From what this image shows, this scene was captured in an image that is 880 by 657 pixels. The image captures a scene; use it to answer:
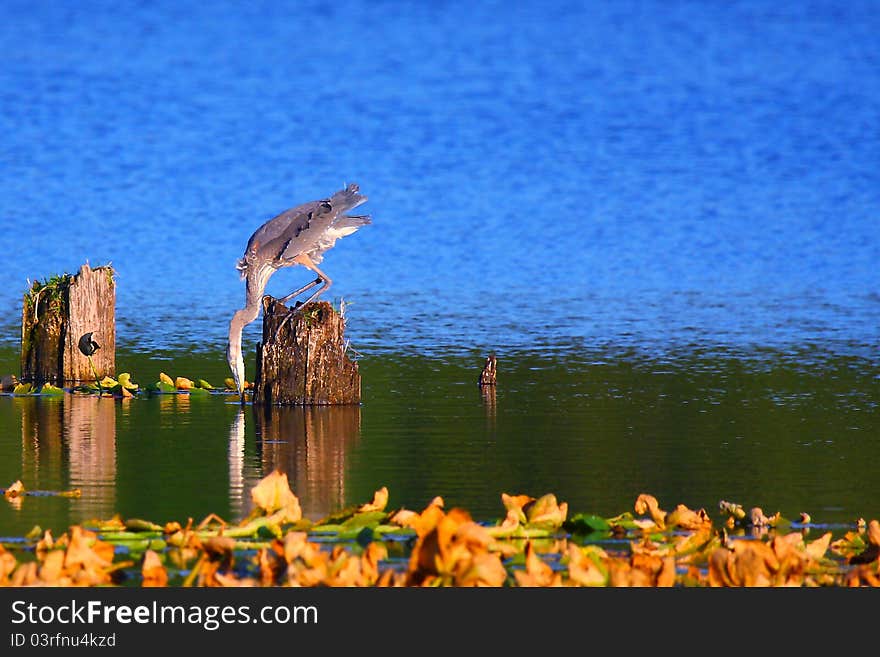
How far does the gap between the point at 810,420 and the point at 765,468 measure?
14.6 feet

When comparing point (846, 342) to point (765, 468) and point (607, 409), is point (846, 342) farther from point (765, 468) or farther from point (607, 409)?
point (765, 468)

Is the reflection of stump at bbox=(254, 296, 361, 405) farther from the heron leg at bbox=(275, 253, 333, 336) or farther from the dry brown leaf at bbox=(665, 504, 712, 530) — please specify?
the dry brown leaf at bbox=(665, 504, 712, 530)

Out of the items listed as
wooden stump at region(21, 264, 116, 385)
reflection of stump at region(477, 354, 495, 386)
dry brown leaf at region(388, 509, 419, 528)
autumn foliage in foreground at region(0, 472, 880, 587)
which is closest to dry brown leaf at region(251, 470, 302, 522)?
autumn foliage in foreground at region(0, 472, 880, 587)

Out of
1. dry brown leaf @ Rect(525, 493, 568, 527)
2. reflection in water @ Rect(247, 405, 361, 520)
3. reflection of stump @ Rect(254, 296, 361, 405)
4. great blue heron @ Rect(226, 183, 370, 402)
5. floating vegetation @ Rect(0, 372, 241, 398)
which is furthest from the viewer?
floating vegetation @ Rect(0, 372, 241, 398)

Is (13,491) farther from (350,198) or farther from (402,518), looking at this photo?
(350,198)

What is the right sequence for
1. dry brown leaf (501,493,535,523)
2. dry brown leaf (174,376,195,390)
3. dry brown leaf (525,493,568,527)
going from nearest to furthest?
dry brown leaf (501,493,535,523) → dry brown leaf (525,493,568,527) → dry brown leaf (174,376,195,390)

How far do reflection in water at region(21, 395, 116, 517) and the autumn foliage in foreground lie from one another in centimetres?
169

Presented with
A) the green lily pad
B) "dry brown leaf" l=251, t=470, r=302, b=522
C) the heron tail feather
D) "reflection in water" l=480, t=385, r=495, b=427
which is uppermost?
the heron tail feather

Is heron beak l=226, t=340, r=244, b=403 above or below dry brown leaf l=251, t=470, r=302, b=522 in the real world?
above

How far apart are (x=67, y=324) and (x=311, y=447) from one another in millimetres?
7975

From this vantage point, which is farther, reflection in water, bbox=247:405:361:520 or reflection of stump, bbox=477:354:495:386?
reflection of stump, bbox=477:354:495:386

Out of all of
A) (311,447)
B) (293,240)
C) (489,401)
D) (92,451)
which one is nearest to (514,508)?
(311,447)

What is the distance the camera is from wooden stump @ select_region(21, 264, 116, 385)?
22.4 metres
